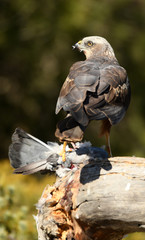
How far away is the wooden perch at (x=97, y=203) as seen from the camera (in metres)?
2.69

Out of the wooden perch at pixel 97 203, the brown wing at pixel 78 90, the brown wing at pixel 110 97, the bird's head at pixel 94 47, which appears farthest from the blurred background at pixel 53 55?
the wooden perch at pixel 97 203

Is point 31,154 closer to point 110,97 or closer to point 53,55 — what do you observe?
point 110,97

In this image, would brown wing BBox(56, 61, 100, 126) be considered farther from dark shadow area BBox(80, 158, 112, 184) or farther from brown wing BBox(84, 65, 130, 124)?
dark shadow area BBox(80, 158, 112, 184)

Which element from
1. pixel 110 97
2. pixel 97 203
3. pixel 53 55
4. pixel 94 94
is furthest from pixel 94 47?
pixel 53 55

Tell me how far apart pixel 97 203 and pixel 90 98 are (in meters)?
0.67

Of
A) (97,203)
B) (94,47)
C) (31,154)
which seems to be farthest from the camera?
(94,47)

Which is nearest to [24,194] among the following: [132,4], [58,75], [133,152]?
[133,152]

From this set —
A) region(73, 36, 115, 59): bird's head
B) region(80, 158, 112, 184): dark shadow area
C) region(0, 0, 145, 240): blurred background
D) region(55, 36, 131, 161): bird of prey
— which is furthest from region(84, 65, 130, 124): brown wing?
region(0, 0, 145, 240): blurred background

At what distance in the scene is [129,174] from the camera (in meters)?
2.78

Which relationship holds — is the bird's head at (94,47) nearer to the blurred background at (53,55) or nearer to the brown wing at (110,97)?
the brown wing at (110,97)

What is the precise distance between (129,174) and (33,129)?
4.73 m

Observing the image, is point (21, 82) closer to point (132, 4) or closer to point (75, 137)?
point (132, 4)

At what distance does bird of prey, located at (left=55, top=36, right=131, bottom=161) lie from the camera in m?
2.74

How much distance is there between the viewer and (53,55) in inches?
296
